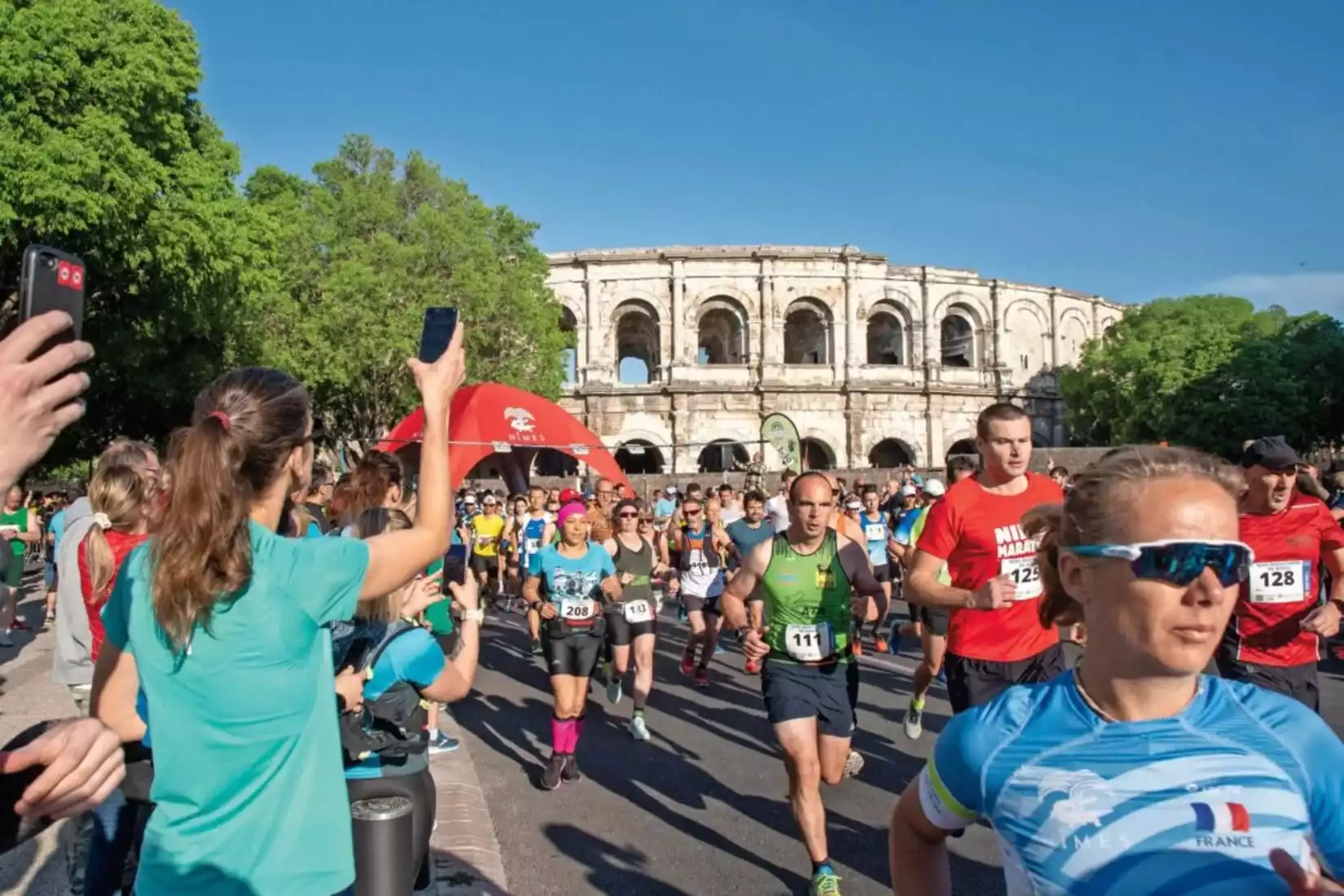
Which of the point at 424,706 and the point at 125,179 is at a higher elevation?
the point at 125,179

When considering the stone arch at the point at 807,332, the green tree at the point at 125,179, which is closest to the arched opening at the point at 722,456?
the stone arch at the point at 807,332

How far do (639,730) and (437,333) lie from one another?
6.06 meters

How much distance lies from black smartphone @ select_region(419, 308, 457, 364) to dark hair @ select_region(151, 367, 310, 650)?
352 mm

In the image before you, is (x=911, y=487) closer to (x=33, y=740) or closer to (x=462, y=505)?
(x=462, y=505)

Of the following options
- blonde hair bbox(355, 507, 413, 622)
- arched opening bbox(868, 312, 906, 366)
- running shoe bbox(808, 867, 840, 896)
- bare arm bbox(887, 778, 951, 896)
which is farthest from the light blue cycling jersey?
arched opening bbox(868, 312, 906, 366)

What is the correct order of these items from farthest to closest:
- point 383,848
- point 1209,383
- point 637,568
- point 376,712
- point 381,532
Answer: point 1209,383
point 637,568
point 381,532
point 376,712
point 383,848

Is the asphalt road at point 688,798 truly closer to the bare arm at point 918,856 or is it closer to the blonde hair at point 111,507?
the blonde hair at point 111,507

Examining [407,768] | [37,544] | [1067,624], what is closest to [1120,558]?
[1067,624]

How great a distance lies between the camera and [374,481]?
210 inches

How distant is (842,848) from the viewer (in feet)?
17.8

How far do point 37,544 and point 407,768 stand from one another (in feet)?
106

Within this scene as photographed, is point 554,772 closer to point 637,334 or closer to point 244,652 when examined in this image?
point 244,652

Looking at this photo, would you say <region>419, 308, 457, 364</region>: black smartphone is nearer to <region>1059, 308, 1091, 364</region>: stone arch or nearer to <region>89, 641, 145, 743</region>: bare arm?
<region>89, 641, 145, 743</region>: bare arm

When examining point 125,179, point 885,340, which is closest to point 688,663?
point 125,179
